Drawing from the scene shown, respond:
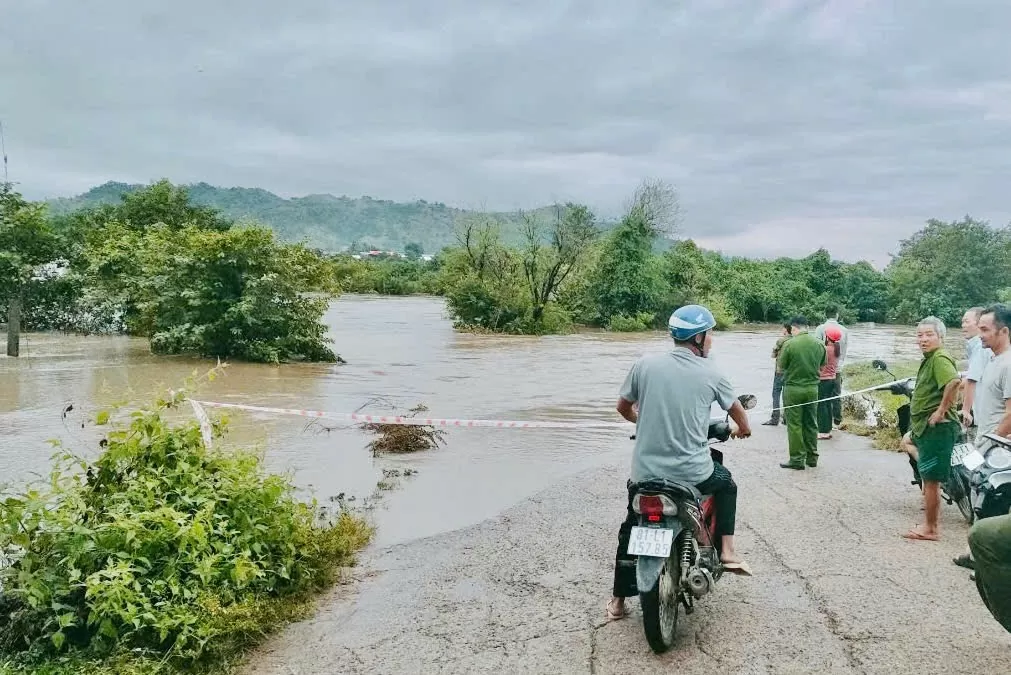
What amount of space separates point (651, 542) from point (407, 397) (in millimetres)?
13486

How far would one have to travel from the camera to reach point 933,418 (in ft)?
20.7

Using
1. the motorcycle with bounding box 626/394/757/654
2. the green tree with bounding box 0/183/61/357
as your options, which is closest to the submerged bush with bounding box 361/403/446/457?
the motorcycle with bounding box 626/394/757/654

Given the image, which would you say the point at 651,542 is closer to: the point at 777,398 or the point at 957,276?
the point at 777,398

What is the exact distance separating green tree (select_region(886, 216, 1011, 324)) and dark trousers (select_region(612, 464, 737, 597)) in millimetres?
47065

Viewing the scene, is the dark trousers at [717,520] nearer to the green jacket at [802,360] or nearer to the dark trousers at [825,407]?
the green jacket at [802,360]

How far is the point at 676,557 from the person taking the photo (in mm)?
4625

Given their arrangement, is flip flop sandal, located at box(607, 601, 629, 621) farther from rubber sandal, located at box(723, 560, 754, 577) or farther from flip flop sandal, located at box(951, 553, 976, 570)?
flip flop sandal, located at box(951, 553, 976, 570)

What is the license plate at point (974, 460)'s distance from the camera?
6.01 metres

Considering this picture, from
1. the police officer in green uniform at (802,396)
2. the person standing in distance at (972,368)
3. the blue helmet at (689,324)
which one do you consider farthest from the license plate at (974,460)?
the police officer in green uniform at (802,396)

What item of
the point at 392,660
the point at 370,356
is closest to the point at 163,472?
the point at 392,660

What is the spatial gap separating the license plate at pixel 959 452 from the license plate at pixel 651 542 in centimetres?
341

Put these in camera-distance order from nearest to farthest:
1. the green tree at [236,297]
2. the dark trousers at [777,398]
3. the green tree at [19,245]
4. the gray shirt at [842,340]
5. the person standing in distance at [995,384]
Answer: the person standing in distance at [995,384] → the gray shirt at [842,340] → the dark trousers at [777,398] → the green tree at [236,297] → the green tree at [19,245]

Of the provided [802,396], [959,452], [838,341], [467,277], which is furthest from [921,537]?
[467,277]

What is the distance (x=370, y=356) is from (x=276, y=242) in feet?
17.2
